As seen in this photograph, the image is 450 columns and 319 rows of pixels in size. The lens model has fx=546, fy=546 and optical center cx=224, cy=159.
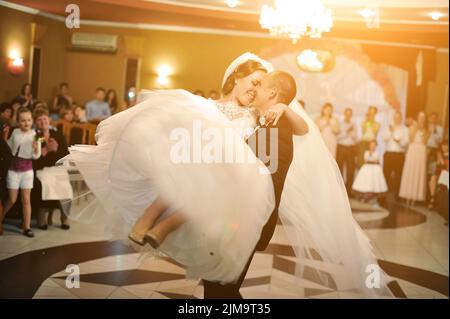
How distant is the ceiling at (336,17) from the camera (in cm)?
742

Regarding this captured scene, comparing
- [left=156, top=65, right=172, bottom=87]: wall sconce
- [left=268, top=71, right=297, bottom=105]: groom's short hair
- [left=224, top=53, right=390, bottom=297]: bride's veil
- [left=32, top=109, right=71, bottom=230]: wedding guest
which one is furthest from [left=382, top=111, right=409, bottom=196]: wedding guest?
[left=268, top=71, right=297, bottom=105]: groom's short hair

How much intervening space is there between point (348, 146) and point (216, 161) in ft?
22.0

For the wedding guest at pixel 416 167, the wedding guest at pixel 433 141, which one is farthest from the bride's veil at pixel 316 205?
the wedding guest at pixel 433 141

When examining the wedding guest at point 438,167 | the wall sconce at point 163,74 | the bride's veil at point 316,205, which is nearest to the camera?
the bride's veil at point 316,205

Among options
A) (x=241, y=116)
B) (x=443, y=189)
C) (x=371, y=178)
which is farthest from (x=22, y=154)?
(x=371, y=178)

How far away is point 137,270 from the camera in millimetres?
4227

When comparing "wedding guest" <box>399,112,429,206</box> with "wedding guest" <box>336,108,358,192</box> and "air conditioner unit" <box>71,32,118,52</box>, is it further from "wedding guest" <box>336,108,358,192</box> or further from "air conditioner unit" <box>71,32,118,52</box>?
"air conditioner unit" <box>71,32,118,52</box>

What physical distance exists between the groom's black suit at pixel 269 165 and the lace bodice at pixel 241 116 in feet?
0.21

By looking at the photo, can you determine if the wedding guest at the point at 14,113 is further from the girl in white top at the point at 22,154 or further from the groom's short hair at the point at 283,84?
the groom's short hair at the point at 283,84

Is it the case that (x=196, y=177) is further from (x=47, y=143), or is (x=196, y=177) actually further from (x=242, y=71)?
(x=47, y=143)

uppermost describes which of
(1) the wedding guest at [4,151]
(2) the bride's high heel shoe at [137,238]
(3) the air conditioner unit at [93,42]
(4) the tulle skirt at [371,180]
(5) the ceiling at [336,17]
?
(5) the ceiling at [336,17]

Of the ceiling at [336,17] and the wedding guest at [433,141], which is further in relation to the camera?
the wedding guest at [433,141]

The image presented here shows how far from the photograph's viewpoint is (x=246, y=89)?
2207mm
